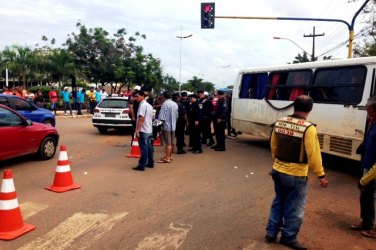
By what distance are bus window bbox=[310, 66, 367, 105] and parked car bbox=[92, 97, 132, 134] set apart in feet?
24.5

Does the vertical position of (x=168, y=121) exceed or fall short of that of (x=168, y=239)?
it exceeds it

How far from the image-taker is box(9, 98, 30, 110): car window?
483 inches

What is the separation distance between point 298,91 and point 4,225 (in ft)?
25.7

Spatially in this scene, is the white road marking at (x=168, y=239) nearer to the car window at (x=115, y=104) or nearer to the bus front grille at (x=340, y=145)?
the bus front grille at (x=340, y=145)

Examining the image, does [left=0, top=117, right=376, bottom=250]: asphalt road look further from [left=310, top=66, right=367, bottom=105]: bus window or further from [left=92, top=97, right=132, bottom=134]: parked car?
[left=92, top=97, right=132, bottom=134]: parked car

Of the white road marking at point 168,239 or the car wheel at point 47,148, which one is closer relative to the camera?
the white road marking at point 168,239

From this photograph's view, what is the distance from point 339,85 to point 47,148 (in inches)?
277

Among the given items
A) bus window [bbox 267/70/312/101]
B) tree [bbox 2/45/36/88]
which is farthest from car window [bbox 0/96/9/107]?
tree [bbox 2/45/36/88]

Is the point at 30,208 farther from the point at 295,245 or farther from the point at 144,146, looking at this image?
the point at 295,245

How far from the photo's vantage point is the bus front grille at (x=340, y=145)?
8.48 metres

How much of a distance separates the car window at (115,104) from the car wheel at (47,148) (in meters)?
5.32

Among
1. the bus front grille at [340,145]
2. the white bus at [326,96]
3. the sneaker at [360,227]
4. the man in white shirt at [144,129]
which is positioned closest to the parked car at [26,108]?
the man in white shirt at [144,129]

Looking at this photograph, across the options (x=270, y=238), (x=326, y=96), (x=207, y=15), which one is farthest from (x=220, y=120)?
(x=207, y=15)

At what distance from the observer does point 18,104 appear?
12469 mm
